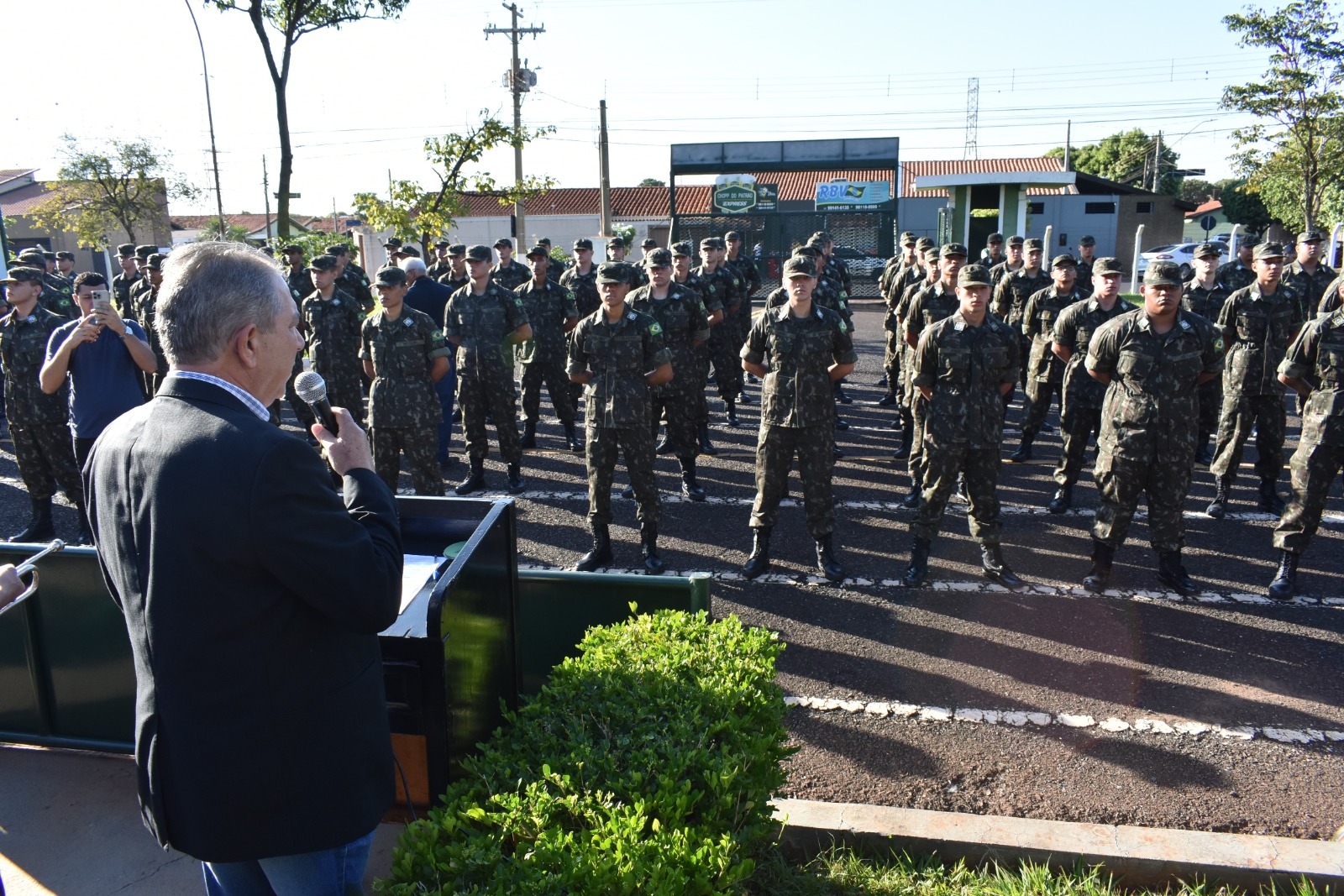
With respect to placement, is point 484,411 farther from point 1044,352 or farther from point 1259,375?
point 1259,375

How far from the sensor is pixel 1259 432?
7.57 metres

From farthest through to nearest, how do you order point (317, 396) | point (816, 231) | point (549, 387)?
point (816, 231) → point (549, 387) → point (317, 396)

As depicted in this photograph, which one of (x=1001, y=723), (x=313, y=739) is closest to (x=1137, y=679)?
(x=1001, y=723)

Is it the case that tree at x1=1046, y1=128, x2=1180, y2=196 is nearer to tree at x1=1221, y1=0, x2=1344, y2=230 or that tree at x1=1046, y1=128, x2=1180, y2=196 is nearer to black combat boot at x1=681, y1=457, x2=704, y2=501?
tree at x1=1221, y1=0, x2=1344, y2=230

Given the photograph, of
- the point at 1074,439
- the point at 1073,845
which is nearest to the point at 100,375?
the point at 1073,845

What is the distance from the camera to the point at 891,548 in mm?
6922

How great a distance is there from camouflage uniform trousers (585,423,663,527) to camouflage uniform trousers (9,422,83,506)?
3938 mm

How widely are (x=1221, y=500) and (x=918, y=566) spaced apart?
9.83ft

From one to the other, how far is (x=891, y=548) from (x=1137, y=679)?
226 centimetres

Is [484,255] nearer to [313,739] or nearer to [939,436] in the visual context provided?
[939,436]

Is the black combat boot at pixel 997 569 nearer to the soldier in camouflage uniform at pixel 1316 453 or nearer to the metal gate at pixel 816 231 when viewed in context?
the soldier in camouflage uniform at pixel 1316 453

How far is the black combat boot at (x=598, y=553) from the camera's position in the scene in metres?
6.61

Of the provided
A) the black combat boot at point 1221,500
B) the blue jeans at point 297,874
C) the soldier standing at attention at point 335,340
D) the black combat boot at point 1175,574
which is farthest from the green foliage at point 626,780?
the soldier standing at attention at point 335,340

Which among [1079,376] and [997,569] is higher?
[1079,376]
